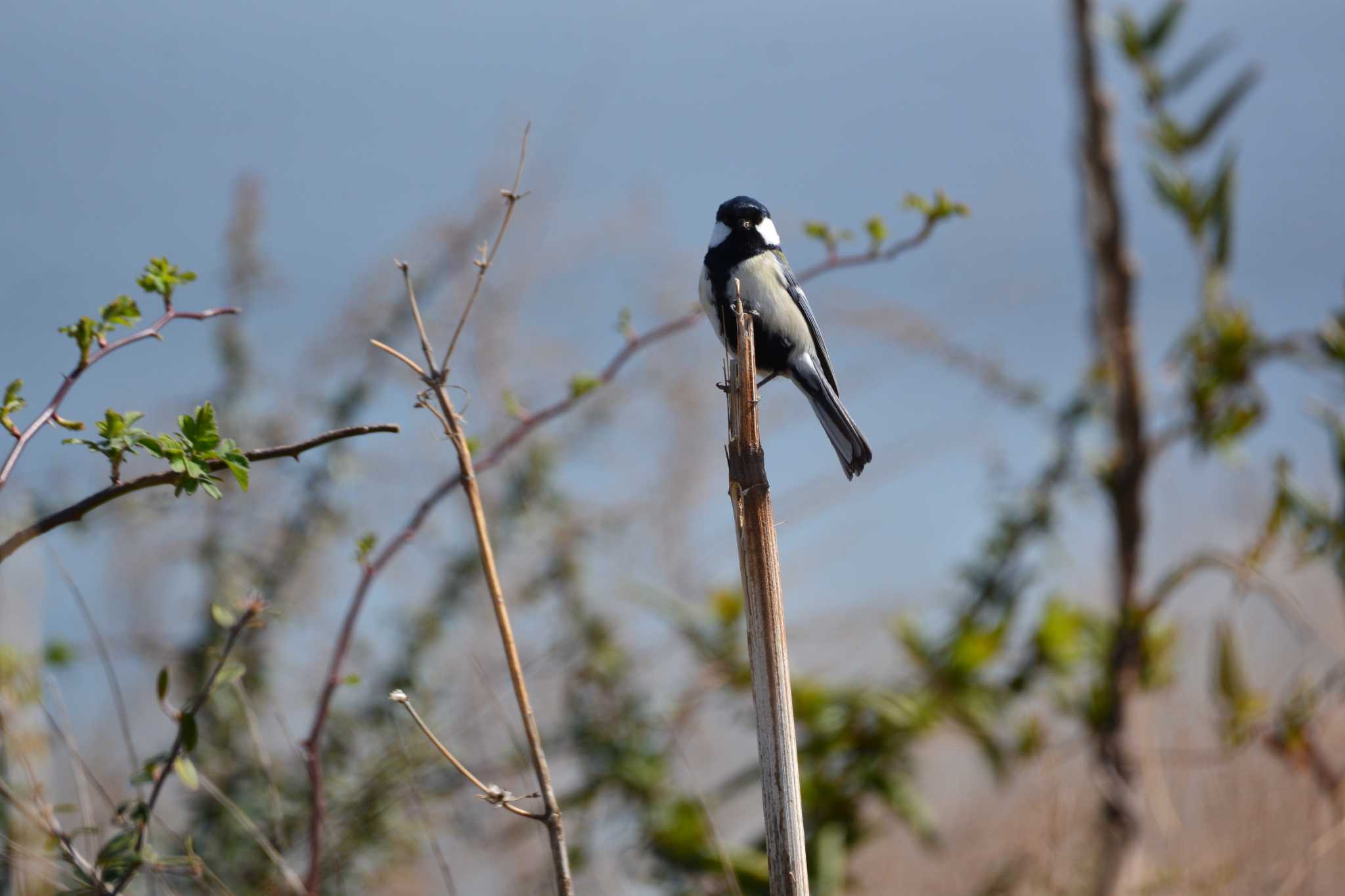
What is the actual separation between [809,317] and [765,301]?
8 centimetres

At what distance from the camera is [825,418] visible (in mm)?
1647

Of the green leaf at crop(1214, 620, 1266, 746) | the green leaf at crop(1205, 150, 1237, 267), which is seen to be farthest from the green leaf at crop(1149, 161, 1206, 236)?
the green leaf at crop(1214, 620, 1266, 746)

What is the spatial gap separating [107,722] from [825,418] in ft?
6.18

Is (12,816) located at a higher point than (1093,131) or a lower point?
lower

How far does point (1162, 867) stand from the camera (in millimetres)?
3115

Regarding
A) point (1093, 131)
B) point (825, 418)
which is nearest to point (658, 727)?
point (825, 418)

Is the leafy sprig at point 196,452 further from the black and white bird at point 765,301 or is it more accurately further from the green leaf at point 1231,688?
the green leaf at point 1231,688

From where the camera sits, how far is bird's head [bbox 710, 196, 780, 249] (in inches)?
72.2

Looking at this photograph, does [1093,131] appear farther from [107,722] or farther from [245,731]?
[107,722]

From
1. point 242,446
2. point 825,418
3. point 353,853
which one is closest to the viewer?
point 825,418

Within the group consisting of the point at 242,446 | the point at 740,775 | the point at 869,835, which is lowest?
the point at 869,835

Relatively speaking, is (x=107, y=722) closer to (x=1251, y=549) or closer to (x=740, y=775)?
(x=740, y=775)

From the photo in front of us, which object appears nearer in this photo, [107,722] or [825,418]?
[825,418]

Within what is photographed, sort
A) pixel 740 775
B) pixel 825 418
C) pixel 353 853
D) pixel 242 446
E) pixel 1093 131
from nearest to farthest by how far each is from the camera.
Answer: pixel 825 418
pixel 353 853
pixel 242 446
pixel 740 775
pixel 1093 131
